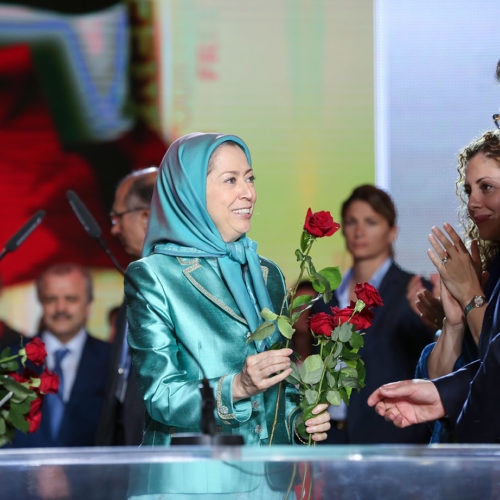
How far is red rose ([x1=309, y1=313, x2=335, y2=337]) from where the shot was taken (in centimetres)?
186

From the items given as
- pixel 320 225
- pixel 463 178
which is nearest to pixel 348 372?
pixel 320 225

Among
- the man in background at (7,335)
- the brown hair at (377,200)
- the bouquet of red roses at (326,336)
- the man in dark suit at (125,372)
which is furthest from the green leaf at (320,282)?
the man in background at (7,335)

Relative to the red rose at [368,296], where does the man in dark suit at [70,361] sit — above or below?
below

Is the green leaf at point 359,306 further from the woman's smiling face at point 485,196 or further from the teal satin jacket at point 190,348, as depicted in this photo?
the woman's smiling face at point 485,196

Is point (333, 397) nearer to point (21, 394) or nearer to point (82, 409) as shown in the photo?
→ point (21, 394)

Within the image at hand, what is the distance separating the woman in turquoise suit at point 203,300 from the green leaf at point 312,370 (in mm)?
52

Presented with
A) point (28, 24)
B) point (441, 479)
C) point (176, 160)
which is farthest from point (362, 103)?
point (441, 479)

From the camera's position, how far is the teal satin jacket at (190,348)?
1.82m

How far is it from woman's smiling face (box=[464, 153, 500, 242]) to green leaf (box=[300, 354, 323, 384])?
985 mm

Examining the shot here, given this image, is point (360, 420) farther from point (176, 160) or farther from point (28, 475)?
point (28, 475)

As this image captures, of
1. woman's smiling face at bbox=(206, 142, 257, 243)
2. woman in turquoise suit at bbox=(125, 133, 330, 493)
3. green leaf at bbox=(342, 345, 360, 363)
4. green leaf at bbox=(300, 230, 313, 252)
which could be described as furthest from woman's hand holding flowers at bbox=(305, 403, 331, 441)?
woman's smiling face at bbox=(206, 142, 257, 243)

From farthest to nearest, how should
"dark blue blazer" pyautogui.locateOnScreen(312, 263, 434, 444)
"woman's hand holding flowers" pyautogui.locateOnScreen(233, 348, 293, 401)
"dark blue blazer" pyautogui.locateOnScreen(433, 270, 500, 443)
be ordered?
1. "dark blue blazer" pyautogui.locateOnScreen(312, 263, 434, 444)
2. "dark blue blazer" pyautogui.locateOnScreen(433, 270, 500, 443)
3. "woman's hand holding flowers" pyautogui.locateOnScreen(233, 348, 293, 401)

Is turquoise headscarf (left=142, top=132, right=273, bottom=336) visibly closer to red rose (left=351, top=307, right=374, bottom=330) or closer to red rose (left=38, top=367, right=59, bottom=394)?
red rose (left=351, top=307, right=374, bottom=330)

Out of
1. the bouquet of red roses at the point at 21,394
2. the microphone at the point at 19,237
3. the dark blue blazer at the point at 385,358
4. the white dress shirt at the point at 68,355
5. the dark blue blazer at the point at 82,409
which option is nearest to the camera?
the microphone at the point at 19,237
